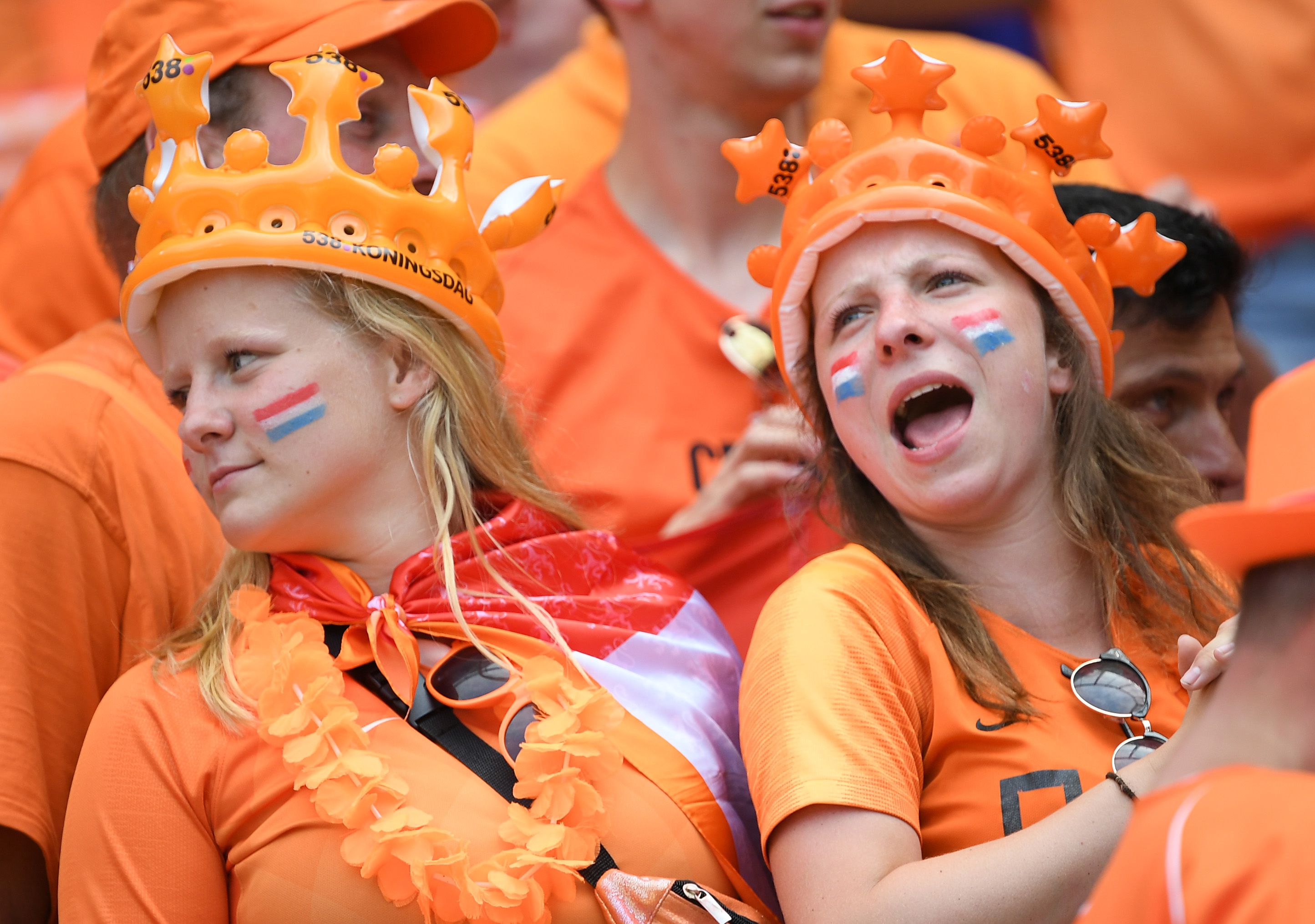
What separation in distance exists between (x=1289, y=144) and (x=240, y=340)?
3197 millimetres

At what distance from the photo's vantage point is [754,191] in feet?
9.05

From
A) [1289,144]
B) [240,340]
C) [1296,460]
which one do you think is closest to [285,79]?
[240,340]

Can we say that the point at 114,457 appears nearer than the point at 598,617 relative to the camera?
No

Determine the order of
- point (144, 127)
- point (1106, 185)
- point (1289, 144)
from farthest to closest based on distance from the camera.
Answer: point (1289, 144) → point (1106, 185) → point (144, 127)

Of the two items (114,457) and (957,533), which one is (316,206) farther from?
(957,533)

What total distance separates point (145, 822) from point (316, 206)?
100cm

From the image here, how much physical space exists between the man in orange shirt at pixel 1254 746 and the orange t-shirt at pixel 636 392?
5.47 feet

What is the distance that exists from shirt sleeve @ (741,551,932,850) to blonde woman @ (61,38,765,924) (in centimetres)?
26

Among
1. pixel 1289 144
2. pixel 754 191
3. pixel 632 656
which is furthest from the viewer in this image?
pixel 1289 144

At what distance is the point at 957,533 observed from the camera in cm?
255

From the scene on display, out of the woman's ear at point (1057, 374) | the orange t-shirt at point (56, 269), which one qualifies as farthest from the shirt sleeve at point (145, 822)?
the orange t-shirt at point (56, 269)

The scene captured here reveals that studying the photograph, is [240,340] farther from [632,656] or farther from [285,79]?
[632,656]

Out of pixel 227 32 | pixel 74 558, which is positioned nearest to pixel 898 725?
pixel 74 558

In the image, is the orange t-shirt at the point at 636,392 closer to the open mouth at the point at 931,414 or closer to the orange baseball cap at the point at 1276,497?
the open mouth at the point at 931,414
